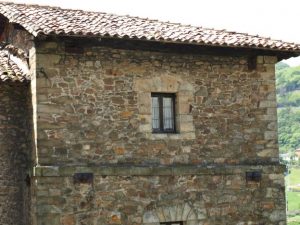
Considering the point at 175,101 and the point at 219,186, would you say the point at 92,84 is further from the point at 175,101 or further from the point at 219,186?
the point at 219,186

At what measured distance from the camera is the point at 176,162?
1143 cm

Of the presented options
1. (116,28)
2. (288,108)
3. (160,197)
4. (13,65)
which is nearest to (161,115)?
(160,197)

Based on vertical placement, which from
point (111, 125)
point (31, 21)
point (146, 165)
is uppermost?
point (31, 21)

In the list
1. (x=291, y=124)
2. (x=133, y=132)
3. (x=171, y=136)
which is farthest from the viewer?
(x=291, y=124)

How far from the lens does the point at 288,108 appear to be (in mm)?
127812

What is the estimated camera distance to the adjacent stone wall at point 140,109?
10.6 metres

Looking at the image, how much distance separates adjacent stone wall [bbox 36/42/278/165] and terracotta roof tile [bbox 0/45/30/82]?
2.33 ft

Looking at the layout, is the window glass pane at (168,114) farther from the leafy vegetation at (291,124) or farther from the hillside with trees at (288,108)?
the hillside with trees at (288,108)

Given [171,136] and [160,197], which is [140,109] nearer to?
[171,136]

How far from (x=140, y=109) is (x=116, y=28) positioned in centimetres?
165

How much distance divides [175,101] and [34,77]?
112 inches

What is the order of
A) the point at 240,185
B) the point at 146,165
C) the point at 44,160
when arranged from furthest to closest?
the point at 240,185, the point at 146,165, the point at 44,160

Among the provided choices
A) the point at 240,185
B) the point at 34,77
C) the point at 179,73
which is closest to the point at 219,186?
the point at 240,185

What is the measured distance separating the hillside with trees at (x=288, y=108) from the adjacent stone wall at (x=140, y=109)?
341 ft
